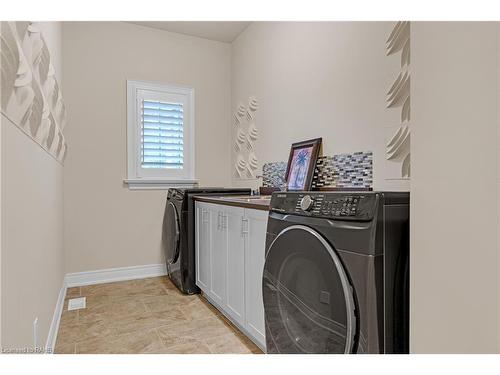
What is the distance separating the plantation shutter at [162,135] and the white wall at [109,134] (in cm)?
21

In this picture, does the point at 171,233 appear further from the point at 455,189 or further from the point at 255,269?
the point at 455,189

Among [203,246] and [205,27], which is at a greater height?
[205,27]

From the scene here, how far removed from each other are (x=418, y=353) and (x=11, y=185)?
1356 millimetres

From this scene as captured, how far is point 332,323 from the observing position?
1.14m

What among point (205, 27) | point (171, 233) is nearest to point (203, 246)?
point (171, 233)

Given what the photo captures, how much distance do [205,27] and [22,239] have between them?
3.10 metres

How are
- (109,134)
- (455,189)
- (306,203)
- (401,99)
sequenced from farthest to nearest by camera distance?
(109,134) < (401,99) < (306,203) < (455,189)

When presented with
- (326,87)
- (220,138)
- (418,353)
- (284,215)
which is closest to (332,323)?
(418,353)

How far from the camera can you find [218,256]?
242 centimetres

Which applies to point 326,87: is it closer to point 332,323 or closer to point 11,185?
point 332,323

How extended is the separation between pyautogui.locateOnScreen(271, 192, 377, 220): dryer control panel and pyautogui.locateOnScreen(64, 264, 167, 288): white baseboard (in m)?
2.51

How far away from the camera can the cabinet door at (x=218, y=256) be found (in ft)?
7.63

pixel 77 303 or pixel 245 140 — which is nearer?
pixel 77 303

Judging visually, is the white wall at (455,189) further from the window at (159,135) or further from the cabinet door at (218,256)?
the window at (159,135)
